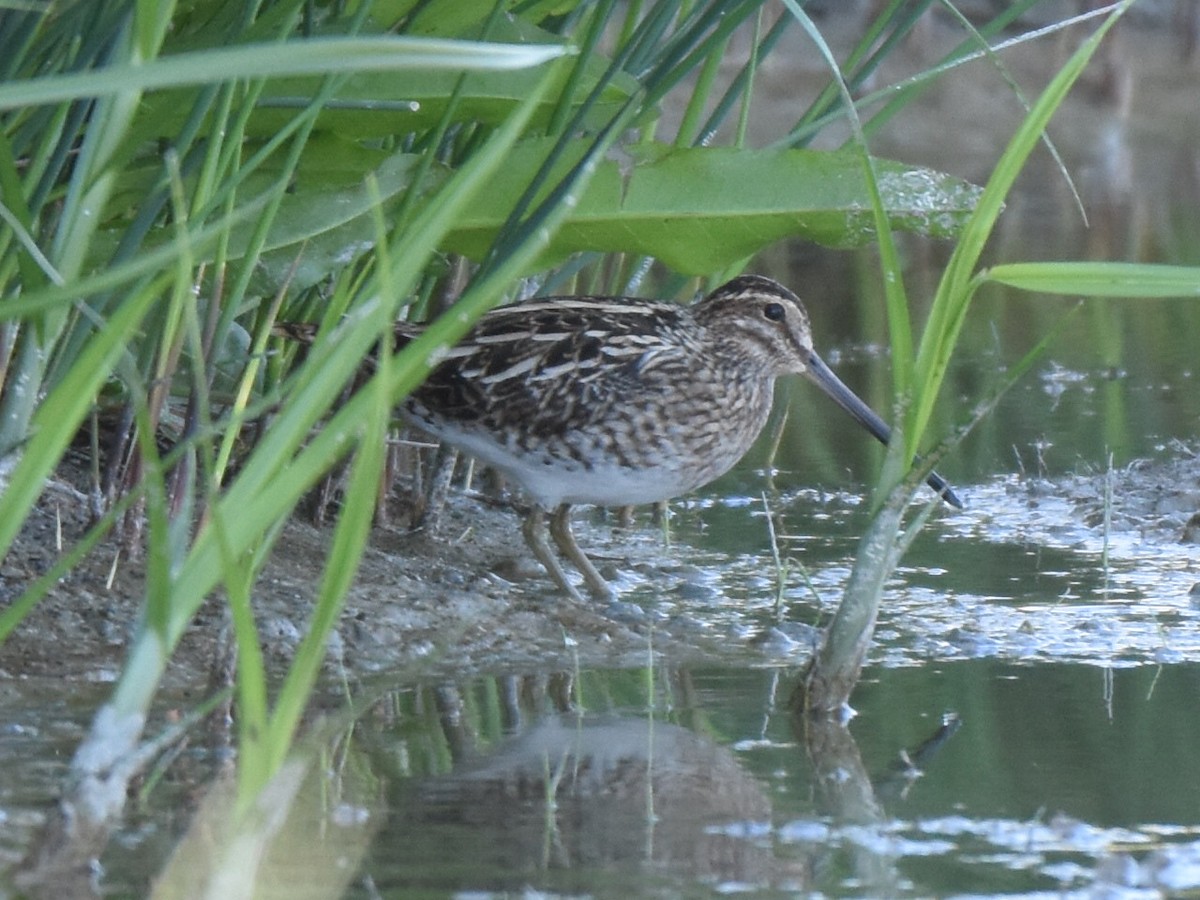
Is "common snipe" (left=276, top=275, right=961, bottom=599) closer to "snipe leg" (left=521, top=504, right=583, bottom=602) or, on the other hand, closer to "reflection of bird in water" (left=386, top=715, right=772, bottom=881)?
"snipe leg" (left=521, top=504, right=583, bottom=602)

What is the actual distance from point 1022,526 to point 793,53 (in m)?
14.0

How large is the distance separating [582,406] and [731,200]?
0.76 meters

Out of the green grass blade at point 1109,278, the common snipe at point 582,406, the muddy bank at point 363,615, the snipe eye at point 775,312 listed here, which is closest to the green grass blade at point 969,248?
the green grass blade at point 1109,278

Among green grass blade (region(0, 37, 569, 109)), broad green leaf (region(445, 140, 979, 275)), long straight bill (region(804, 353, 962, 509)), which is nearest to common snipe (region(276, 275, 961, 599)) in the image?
long straight bill (region(804, 353, 962, 509))

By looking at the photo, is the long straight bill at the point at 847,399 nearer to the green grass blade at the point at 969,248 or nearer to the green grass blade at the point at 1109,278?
the green grass blade at the point at 969,248

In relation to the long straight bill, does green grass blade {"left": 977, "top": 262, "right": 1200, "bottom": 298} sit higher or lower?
lower

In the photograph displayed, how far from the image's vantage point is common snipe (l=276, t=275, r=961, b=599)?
4.70 metres

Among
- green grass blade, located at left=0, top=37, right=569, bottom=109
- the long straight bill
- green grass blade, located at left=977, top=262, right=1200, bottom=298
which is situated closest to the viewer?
green grass blade, located at left=0, top=37, right=569, bottom=109

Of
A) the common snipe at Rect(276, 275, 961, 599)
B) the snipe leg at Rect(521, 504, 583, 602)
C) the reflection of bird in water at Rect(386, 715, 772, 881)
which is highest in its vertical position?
the common snipe at Rect(276, 275, 961, 599)

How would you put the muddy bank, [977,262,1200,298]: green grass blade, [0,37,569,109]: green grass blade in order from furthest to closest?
the muddy bank
[977,262,1200,298]: green grass blade
[0,37,569,109]: green grass blade

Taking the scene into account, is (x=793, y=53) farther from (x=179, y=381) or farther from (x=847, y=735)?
(x=847, y=735)

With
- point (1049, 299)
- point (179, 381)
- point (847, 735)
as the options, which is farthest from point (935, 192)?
point (1049, 299)

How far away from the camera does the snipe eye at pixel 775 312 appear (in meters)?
5.29

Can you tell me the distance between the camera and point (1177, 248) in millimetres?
10086
